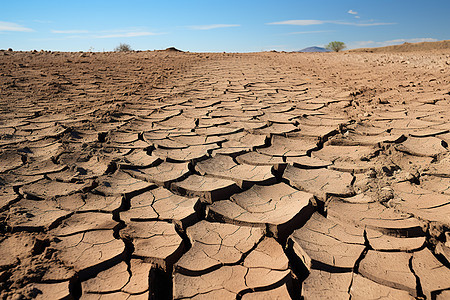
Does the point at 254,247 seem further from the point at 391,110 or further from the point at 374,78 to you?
the point at 374,78

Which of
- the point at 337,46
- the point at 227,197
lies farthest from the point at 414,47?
the point at 227,197

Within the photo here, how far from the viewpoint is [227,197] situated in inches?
77.8

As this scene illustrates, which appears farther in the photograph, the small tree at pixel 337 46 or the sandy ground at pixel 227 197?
the small tree at pixel 337 46

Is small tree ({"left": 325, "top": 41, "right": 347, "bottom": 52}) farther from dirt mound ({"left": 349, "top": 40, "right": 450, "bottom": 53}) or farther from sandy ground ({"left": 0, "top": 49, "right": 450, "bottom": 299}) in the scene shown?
sandy ground ({"left": 0, "top": 49, "right": 450, "bottom": 299})

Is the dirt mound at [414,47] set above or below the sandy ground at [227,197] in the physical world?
above

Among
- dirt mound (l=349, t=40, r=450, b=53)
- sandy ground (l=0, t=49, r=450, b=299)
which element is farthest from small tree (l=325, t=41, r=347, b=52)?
sandy ground (l=0, t=49, r=450, b=299)

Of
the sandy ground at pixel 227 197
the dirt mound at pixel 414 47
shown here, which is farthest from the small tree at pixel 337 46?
the sandy ground at pixel 227 197

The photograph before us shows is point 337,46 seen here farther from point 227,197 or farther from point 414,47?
point 227,197

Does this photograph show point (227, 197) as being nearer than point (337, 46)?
Yes

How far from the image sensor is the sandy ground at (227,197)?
134cm

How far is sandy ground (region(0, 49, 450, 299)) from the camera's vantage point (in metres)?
1.34

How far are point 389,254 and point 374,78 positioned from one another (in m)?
4.20

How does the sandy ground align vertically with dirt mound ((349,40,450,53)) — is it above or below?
below

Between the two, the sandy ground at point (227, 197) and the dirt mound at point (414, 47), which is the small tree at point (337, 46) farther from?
the sandy ground at point (227, 197)
